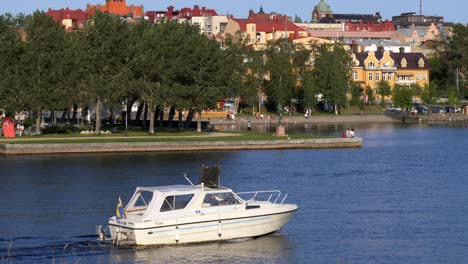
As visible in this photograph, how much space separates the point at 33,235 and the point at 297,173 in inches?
1365

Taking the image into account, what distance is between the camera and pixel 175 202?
4828 centimetres

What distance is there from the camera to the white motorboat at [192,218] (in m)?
47.1

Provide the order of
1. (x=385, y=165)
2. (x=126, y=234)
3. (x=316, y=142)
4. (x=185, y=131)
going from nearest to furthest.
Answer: (x=126, y=234) → (x=385, y=165) → (x=316, y=142) → (x=185, y=131)

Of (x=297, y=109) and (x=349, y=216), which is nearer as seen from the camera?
(x=349, y=216)

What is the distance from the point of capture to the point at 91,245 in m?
49.0

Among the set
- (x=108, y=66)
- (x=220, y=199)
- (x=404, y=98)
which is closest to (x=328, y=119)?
(x=404, y=98)

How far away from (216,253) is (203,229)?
1.25 m

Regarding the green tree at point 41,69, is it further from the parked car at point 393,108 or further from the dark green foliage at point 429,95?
the parked car at point 393,108

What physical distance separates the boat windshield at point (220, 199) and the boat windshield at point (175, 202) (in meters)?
0.83

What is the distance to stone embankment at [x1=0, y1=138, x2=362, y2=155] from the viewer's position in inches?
3807

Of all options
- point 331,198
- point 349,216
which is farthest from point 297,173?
point 349,216

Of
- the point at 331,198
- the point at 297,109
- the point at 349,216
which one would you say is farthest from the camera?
the point at 297,109

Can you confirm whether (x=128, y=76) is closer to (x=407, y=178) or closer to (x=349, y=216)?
(x=407, y=178)

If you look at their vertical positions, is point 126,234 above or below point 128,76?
below
